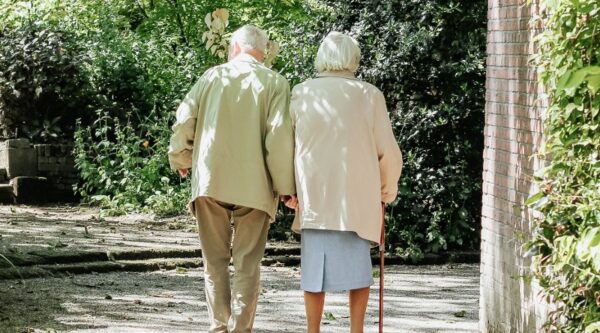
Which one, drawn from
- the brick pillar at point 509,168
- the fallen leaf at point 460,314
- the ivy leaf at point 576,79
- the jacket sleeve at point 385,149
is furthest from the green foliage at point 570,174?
the fallen leaf at point 460,314

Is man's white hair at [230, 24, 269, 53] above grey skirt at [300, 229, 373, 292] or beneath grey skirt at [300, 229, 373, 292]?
above

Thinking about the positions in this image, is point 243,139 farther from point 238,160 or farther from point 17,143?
point 17,143

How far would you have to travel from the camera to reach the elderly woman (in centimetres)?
698

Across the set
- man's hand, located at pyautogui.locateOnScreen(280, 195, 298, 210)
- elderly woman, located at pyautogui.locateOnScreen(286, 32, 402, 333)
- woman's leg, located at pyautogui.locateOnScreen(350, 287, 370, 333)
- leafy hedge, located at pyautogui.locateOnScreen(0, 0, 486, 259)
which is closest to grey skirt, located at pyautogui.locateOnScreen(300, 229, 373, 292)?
elderly woman, located at pyautogui.locateOnScreen(286, 32, 402, 333)

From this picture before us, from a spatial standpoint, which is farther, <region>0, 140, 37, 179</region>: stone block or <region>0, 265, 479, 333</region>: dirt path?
<region>0, 140, 37, 179</region>: stone block

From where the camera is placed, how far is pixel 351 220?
6969 millimetres

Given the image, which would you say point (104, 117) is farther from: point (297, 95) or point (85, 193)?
point (297, 95)

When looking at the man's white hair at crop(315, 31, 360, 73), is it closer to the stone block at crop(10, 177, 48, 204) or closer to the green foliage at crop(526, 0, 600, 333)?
the green foliage at crop(526, 0, 600, 333)

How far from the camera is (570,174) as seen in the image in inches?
223

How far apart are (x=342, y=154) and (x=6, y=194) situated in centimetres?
956

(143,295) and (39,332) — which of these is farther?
(143,295)

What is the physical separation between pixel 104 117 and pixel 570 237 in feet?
34.9

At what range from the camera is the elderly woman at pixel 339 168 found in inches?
275

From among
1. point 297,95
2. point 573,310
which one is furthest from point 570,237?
point 297,95
